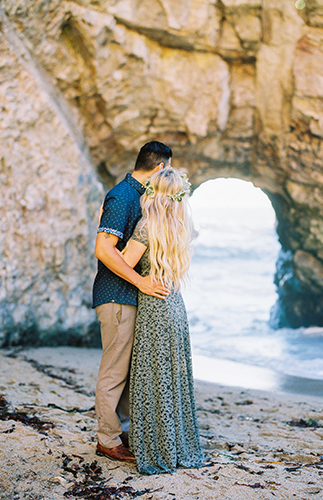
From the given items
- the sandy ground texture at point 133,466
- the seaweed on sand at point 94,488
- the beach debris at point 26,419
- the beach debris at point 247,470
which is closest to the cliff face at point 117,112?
the sandy ground texture at point 133,466

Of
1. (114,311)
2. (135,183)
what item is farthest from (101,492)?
(135,183)

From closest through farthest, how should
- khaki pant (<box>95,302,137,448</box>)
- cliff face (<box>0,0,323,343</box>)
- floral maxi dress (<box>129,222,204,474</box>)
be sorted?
floral maxi dress (<box>129,222,204,474</box>) → khaki pant (<box>95,302,137,448</box>) → cliff face (<box>0,0,323,343</box>)

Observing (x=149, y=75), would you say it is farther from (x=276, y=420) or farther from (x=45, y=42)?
(x=276, y=420)

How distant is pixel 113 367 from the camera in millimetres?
2543

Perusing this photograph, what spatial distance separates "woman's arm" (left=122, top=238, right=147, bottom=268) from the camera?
250 cm

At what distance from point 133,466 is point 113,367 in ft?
1.94

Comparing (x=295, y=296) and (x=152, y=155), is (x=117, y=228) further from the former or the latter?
(x=295, y=296)

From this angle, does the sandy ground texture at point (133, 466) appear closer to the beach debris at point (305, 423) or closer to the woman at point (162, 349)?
Result: the beach debris at point (305, 423)

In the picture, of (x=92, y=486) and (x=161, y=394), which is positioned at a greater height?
(x=161, y=394)

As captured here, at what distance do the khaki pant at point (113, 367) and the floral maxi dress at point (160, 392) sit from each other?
0.07 metres

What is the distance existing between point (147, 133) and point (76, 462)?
6135mm

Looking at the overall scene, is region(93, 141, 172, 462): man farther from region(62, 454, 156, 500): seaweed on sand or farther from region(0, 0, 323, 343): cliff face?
region(0, 0, 323, 343): cliff face

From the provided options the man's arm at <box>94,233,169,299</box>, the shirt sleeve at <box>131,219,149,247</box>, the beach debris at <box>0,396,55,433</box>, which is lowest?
the beach debris at <box>0,396,55,433</box>

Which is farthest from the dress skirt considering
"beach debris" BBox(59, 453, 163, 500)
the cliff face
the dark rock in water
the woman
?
the dark rock in water
